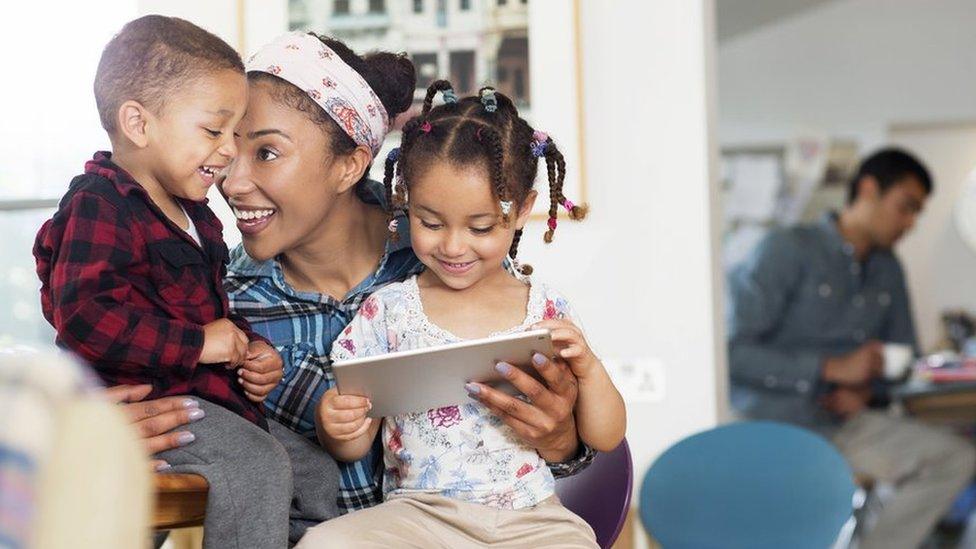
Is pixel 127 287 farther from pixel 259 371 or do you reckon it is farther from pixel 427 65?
pixel 427 65

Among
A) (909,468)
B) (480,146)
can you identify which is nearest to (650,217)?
(480,146)

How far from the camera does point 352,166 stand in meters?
2.26

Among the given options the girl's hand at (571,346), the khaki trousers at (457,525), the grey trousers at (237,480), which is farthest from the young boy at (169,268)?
the girl's hand at (571,346)

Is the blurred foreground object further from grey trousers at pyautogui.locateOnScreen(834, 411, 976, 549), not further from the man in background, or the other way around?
grey trousers at pyautogui.locateOnScreen(834, 411, 976, 549)

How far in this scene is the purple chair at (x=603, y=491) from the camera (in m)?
2.29

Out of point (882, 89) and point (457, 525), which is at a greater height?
point (882, 89)

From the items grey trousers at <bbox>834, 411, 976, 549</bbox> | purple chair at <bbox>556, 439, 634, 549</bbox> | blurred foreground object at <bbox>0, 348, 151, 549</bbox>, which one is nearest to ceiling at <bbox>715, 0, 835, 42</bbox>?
grey trousers at <bbox>834, 411, 976, 549</bbox>

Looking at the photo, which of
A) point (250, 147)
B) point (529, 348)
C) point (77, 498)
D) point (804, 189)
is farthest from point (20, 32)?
point (804, 189)

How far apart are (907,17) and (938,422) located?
3.78m

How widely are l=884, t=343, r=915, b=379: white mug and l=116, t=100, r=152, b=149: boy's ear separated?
3.85 metres

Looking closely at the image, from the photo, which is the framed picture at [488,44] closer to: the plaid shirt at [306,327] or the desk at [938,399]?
the plaid shirt at [306,327]

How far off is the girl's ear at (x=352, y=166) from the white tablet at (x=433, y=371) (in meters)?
0.47

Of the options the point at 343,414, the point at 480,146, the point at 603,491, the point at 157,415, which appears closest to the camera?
the point at 157,415

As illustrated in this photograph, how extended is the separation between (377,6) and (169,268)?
199 cm
